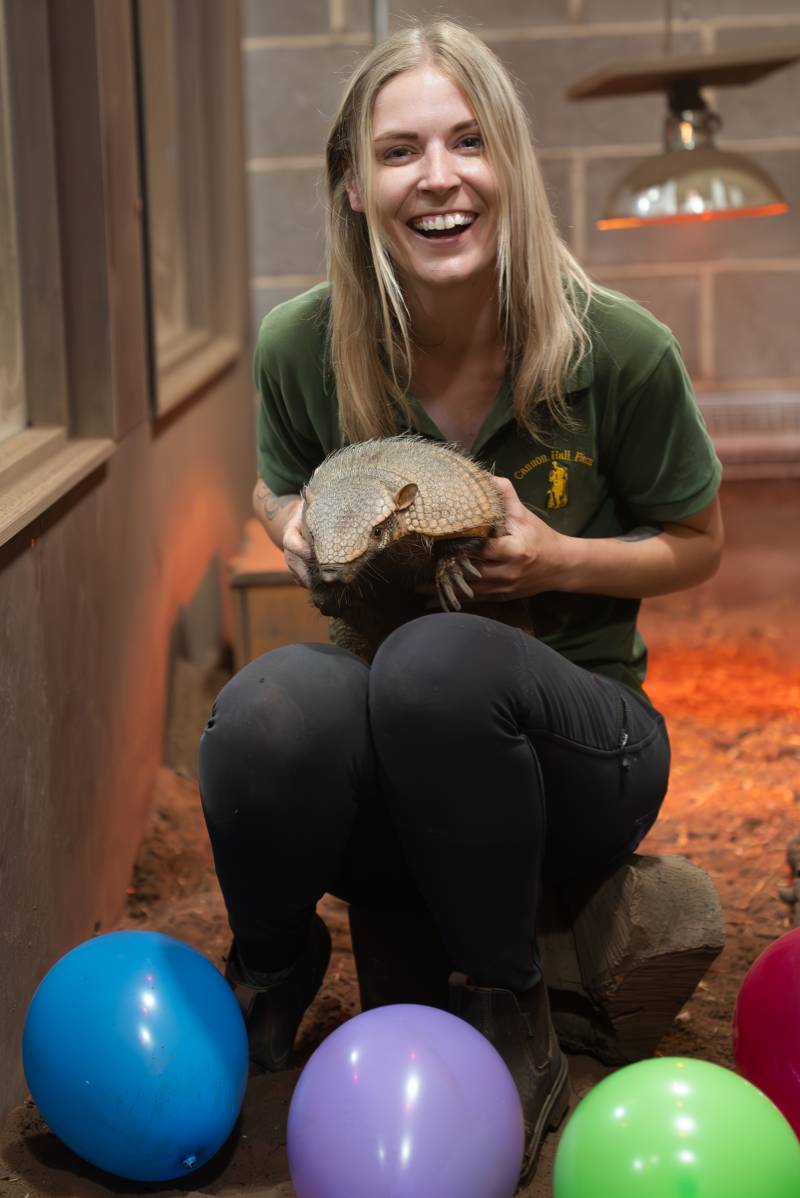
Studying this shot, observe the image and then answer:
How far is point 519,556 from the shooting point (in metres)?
1.87

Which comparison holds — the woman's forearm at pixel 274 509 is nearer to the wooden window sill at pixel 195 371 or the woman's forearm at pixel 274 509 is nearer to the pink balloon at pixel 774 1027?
the pink balloon at pixel 774 1027

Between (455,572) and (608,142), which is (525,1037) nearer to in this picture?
(455,572)

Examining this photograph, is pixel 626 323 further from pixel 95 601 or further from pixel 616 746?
pixel 95 601

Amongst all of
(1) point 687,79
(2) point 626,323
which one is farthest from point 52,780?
(1) point 687,79

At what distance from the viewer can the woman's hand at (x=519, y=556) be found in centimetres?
186

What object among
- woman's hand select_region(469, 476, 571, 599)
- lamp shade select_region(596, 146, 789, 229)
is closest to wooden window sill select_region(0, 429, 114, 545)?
woman's hand select_region(469, 476, 571, 599)

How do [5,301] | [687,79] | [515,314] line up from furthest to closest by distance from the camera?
[687,79] → [5,301] → [515,314]

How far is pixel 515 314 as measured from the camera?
2.01 meters

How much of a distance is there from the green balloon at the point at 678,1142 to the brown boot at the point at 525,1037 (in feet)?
0.97

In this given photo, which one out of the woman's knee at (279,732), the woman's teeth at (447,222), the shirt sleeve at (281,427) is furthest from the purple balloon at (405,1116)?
the woman's teeth at (447,222)

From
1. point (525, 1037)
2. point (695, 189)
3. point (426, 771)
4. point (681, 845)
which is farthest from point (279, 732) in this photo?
point (695, 189)

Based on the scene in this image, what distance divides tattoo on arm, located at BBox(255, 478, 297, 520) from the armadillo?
0.94 ft

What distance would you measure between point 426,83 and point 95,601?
1218 millimetres

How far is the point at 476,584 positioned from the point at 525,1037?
61 centimetres
